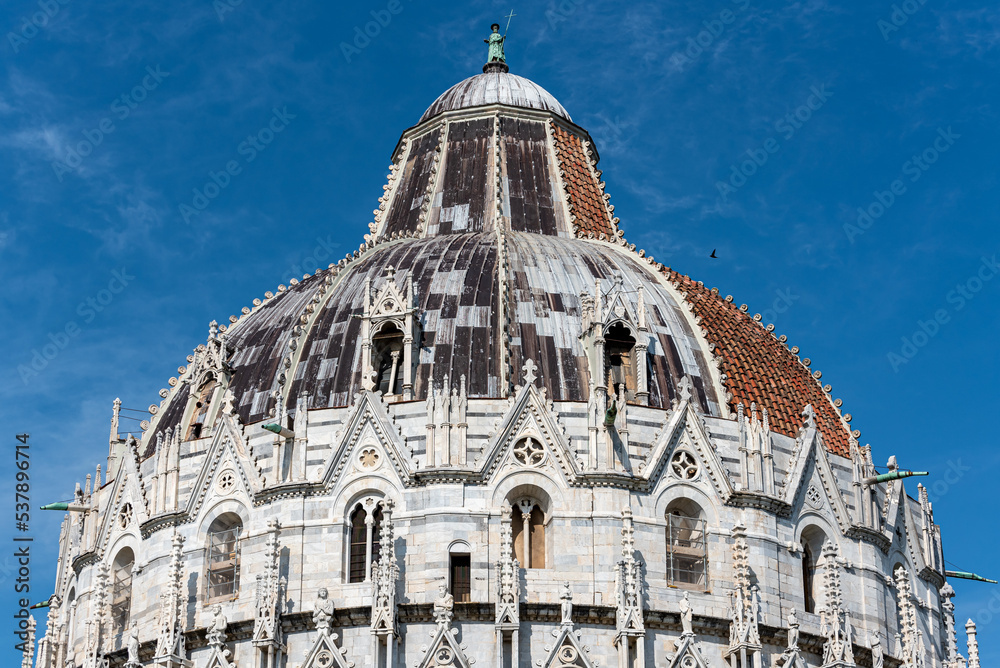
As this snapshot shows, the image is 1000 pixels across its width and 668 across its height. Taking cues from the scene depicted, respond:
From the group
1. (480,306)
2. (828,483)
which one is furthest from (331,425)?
(828,483)

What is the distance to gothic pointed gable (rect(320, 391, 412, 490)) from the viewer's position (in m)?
52.6

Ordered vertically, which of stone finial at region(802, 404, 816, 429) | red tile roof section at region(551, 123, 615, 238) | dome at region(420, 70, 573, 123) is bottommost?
stone finial at region(802, 404, 816, 429)

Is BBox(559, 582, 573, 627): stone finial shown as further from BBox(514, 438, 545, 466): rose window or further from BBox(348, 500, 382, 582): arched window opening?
BBox(348, 500, 382, 582): arched window opening

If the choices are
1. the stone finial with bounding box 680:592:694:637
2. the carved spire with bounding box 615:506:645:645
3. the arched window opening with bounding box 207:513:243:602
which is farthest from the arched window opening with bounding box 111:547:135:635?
the stone finial with bounding box 680:592:694:637

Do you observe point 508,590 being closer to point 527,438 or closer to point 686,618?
point 527,438

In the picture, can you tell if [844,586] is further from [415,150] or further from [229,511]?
[415,150]

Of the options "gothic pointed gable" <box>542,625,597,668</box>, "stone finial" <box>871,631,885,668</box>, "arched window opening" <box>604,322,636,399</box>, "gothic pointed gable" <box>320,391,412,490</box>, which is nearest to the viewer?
"gothic pointed gable" <box>542,625,597,668</box>

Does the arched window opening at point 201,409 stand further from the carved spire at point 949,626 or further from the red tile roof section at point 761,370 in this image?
the carved spire at point 949,626

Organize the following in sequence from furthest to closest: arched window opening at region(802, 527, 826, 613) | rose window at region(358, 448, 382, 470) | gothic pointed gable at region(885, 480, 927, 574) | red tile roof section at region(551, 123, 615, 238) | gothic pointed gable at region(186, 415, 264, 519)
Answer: red tile roof section at region(551, 123, 615, 238)
gothic pointed gable at region(885, 480, 927, 574)
arched window opening at region(802, 527, 826, 613)
gothic pointed gable at region(186, 415, 264, 519)
rose window at region(358, 448, 382, 470)

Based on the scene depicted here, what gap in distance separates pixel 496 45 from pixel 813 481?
24.6 metres

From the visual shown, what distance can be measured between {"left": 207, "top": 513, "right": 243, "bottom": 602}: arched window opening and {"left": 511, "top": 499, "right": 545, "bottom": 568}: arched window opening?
859 centimetres

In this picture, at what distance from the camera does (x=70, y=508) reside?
196ft

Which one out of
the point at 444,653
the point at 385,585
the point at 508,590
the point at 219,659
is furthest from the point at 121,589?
the point at 508,590

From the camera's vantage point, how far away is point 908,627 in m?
55.4
